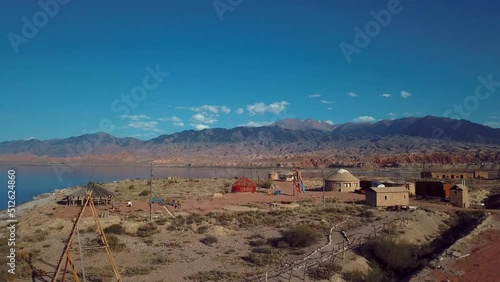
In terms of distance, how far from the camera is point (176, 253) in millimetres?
17125

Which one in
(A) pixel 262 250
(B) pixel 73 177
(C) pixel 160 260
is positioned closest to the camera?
(C) pixel 160 260

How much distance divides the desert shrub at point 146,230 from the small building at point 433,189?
92.2ft

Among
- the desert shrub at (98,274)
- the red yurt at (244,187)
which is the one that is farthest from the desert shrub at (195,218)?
the red yurt at (244,187)

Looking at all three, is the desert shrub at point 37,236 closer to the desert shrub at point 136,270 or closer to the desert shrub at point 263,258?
the desert shrub at point 136,270

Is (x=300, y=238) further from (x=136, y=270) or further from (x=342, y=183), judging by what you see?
(x=342, y=183)

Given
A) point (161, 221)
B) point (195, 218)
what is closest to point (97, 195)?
point (161, 221)

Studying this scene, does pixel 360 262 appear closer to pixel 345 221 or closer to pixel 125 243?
pixel 345 221

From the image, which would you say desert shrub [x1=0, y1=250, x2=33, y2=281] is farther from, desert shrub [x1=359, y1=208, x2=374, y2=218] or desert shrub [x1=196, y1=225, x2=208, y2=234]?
desert shrub [x1=359, y1=208, x2=374, y2=218]

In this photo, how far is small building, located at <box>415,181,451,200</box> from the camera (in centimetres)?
3806

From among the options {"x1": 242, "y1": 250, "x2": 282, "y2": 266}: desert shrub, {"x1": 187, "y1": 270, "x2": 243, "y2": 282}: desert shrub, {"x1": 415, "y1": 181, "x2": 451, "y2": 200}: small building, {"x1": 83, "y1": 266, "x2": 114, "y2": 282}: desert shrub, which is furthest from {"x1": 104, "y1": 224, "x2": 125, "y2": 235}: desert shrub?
{"x1": 415, "y1": 181, "x2": 451, "y2": 200}: small building

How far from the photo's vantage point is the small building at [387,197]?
31.8 metres

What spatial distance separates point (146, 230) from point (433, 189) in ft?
98.2

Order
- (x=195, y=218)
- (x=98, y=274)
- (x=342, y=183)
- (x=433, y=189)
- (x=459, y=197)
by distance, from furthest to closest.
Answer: (x=342, y=183), (x=433, y=189), (x=459, y=197), (x=195, y=218), (x=98, y=274)

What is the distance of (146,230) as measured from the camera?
2127 centimetres
